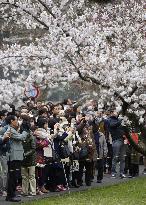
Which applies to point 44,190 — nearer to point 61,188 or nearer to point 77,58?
point 61,188

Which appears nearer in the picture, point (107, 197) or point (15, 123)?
point (15, 123)

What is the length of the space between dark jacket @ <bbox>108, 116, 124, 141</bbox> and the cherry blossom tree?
304 cm

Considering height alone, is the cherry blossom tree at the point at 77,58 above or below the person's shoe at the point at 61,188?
above

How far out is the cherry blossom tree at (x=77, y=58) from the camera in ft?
25.9

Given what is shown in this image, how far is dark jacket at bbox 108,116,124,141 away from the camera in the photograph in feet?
45.1

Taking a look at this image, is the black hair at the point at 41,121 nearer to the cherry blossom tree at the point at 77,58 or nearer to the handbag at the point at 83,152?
the handbag at the point at 83,152

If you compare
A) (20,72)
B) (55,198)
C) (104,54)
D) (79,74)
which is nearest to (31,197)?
(55,198)

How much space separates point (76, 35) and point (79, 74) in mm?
1753

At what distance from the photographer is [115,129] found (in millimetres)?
14281

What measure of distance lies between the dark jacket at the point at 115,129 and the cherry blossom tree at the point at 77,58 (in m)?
3.04

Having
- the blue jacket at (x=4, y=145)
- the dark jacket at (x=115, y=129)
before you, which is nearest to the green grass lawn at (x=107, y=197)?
the blue jacket at (x=4, y=145)

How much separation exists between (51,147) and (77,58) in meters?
4.16

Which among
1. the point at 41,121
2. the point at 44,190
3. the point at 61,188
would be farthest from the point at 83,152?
the point at 41,121

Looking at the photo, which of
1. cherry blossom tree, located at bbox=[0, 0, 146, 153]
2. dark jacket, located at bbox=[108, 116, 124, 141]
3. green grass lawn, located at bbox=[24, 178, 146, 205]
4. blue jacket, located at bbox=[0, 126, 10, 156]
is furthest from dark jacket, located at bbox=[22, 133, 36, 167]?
dark jacket, located at bbox=[108, 116, 124, 141]
